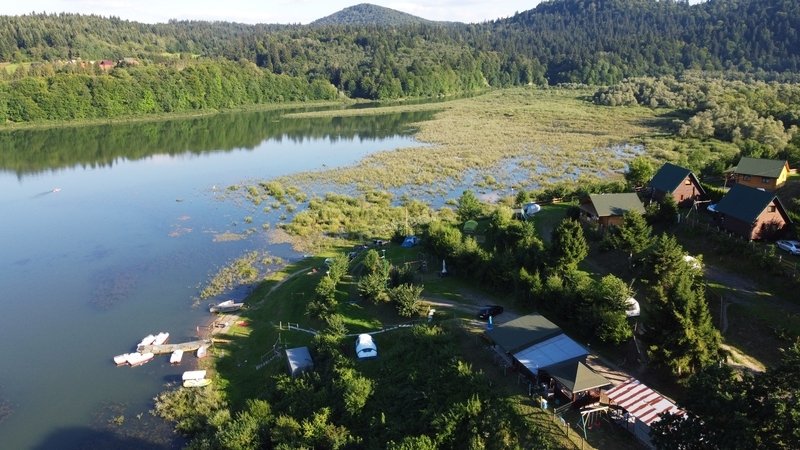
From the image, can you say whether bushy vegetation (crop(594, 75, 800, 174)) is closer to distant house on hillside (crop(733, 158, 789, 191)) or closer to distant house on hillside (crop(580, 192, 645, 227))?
distant house on hillside (crop(733, 158, 789, 191))

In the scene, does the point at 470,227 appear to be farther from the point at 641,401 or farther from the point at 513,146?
the point at 513,146

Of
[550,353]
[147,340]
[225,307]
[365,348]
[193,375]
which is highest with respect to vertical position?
[550,353]

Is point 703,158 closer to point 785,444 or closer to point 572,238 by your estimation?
point 572,238

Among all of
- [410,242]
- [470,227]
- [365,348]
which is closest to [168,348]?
[365,348]

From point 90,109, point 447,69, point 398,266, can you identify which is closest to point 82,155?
point 90,109

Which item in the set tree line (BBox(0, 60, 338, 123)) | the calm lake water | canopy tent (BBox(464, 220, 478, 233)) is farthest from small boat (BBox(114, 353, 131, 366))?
tree line (BBox(0, 60, 338, 123))
